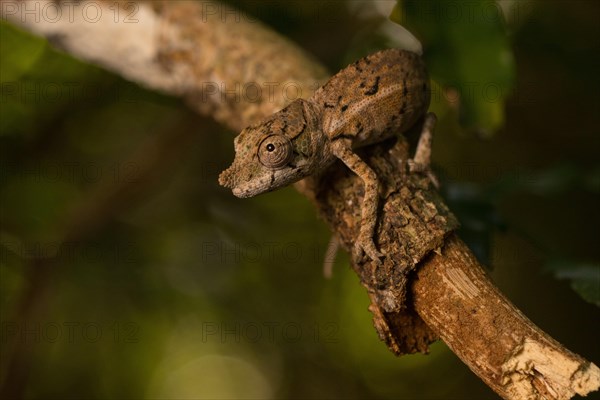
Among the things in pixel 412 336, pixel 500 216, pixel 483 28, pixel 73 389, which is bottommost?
pixel 73 389

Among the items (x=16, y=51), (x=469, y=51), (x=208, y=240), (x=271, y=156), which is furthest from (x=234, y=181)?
(x=16, y=51)

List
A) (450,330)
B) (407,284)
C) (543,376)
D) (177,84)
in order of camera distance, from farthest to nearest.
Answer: (177,84) < (407,284) < (450,330) < (543,376)

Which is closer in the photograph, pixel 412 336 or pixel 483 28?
pixel 412 336

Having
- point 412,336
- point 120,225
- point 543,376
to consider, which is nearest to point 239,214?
point 120,225

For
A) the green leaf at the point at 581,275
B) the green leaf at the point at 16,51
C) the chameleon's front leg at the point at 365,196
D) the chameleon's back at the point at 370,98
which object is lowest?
the green leaf at the point at 581,275

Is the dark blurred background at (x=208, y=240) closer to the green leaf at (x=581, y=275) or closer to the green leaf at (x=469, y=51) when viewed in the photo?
the green leaf at (x=469, y=51)

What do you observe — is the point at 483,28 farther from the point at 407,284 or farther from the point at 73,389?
the point at 73,389

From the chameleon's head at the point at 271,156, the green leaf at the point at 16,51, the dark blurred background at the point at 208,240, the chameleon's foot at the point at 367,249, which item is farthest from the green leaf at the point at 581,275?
the green leaf at the point at 16,51

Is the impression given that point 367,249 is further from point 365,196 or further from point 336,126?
point 336,126
